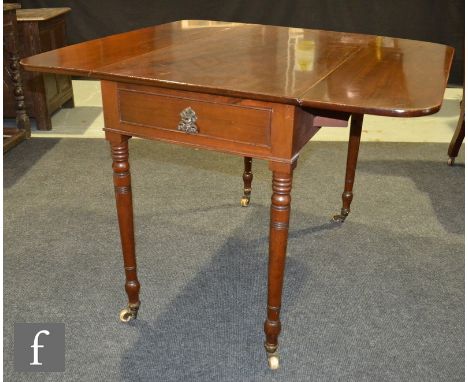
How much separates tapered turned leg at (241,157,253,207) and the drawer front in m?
1.07

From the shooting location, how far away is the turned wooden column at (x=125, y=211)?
157 cm

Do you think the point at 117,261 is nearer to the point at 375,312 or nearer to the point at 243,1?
the point at 375,312

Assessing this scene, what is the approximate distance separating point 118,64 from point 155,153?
67.8 inches

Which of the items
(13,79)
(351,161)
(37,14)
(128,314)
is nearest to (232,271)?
(128,314)

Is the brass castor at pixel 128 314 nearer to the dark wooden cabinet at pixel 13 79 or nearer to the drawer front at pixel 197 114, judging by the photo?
the drawer front at pixel 197 114

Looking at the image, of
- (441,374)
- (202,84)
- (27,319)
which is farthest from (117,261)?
(441,374)

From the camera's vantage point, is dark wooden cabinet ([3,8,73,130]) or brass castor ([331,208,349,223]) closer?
brass castor ([331,208,349,223])

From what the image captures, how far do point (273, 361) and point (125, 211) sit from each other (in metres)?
0.63

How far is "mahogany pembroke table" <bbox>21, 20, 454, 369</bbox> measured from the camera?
50.1 inches

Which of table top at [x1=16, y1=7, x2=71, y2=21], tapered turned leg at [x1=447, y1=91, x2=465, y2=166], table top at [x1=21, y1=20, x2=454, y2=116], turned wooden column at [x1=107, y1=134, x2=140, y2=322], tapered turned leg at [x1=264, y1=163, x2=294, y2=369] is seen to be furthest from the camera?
table top at [x1=16, y1=7, x2=71, y2=21]

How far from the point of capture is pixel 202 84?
131 cm

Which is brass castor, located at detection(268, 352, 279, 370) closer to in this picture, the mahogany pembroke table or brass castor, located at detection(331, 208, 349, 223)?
the mahogany pembroke table

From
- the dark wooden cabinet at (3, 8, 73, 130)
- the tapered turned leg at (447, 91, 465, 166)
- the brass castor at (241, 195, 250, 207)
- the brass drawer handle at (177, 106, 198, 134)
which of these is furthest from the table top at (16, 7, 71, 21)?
the tapered turned leg at (447, 91, 465, 166)

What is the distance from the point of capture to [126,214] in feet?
5.49
